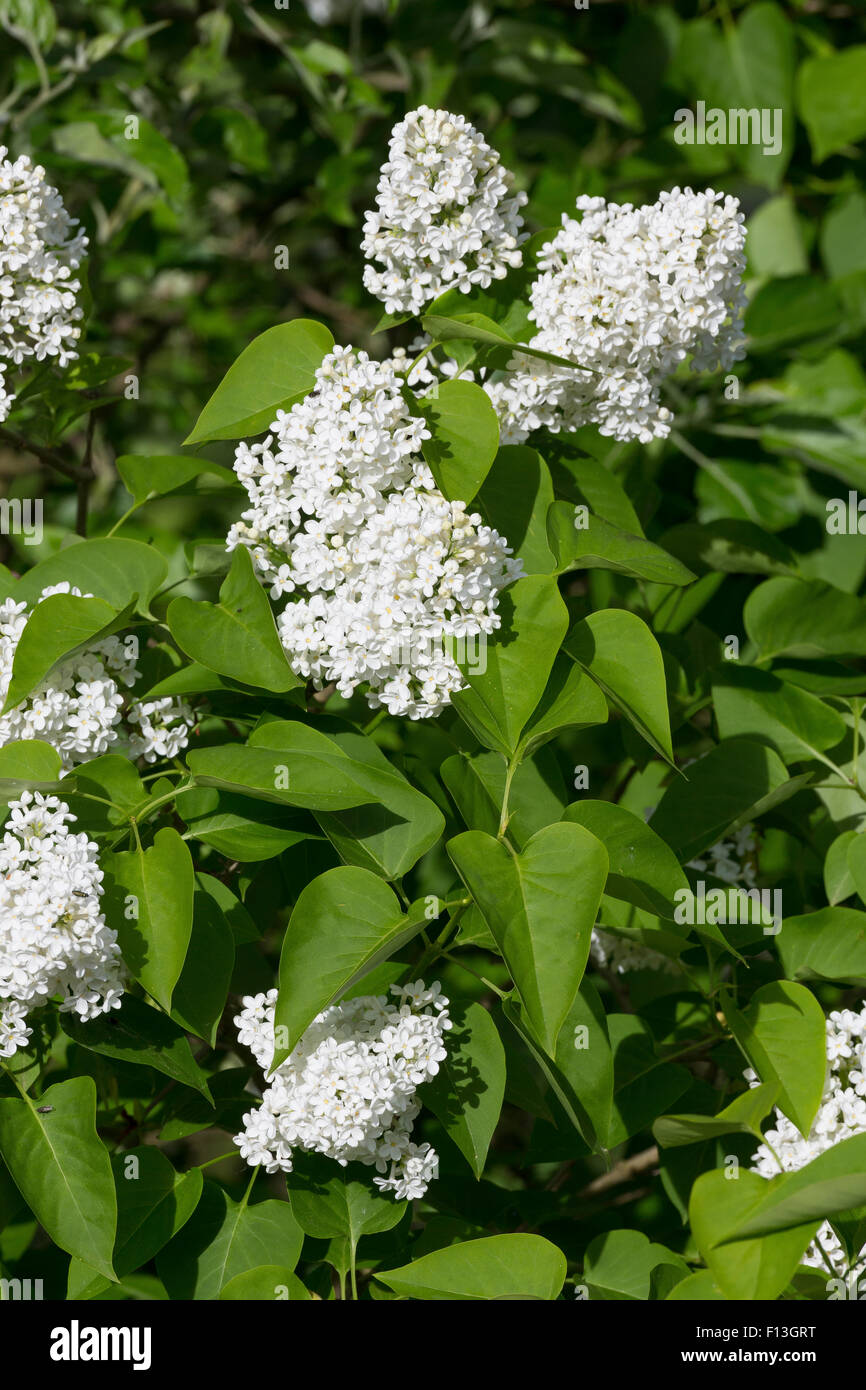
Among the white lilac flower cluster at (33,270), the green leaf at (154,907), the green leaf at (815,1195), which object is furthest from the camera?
the white lilac flower cluster at (33,270)

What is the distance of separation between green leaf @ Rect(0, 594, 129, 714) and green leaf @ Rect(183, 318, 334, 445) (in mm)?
213

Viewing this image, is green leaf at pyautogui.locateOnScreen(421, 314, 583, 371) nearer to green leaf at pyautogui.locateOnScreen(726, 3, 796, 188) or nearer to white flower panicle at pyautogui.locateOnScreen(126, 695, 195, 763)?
white flower panicle at pyautogui.locateOnScreen(126, 695, 195, 763)

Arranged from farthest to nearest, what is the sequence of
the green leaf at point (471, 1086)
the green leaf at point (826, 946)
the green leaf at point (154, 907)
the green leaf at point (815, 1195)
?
the green leaf at point (826, 946) < the green leaf at point (471, 1086) < the green leaf at point (154, 907) < the green leaf at point (815, 1195)

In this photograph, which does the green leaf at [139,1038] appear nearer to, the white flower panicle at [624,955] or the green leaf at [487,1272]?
the green leaf at [487,1272]

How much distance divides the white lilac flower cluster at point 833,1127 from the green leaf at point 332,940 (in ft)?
1.47

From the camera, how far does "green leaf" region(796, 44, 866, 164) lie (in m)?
2.67

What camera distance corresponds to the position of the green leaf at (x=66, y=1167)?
1.17 metres

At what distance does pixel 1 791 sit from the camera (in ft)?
3.89

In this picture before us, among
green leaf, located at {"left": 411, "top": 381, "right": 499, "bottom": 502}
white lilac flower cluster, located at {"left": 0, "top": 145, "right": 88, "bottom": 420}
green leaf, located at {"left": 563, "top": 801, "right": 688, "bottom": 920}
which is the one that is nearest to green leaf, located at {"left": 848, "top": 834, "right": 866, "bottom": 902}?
green leaf, located at {"left": 563, "top": 801, "right": 688, "bottom": 920}

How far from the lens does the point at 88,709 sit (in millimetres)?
1301

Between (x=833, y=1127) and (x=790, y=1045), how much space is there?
105 mm

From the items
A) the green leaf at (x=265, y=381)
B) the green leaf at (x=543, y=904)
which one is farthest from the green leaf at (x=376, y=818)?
the green leaf at (x=265, y=381)

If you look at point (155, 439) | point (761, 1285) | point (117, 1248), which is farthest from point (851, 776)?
point (155, 439)

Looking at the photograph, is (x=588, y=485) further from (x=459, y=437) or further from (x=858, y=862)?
(x=858, y=862)
